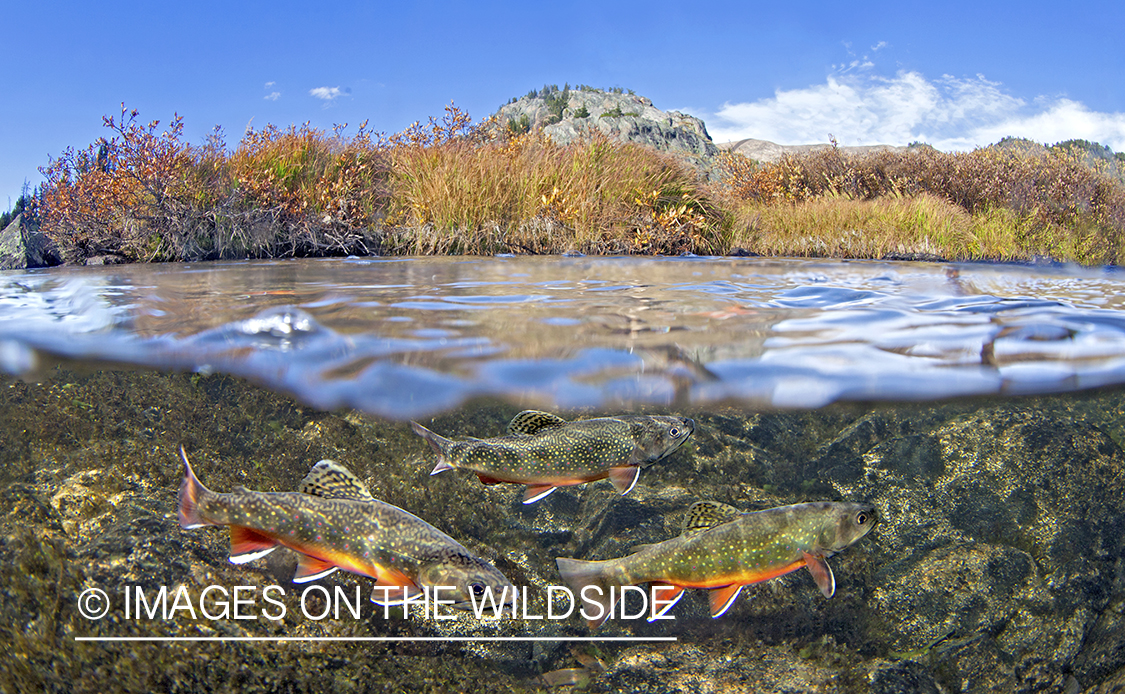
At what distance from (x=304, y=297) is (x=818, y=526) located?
17.1ft

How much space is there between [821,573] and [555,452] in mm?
1250

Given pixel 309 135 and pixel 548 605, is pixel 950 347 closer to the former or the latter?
pixel 548 605

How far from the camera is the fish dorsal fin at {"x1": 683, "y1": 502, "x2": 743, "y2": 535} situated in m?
2.96

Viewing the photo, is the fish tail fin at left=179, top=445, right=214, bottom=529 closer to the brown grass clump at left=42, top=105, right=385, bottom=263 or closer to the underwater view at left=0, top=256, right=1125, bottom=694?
the underwater view at left=0, top=256, right=1125, bottom=694

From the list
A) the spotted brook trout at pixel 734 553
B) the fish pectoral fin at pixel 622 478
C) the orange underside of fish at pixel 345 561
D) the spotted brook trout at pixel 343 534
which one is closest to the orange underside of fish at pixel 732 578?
the spotted brook trout at pixel 734 553

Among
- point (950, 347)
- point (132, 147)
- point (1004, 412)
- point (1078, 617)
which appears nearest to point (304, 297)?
point (950, 347)

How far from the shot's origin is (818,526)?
114 inches

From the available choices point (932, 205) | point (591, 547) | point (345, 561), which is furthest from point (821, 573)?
point (932, 205)

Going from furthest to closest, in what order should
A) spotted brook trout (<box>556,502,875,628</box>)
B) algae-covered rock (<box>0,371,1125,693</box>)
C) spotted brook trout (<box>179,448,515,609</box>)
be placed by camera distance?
algae-covered rock (<box>0,371,1125,693</box>)
spotted brook trout (<box>556,502,875,628</box>)
spotted brook trout (<box>179,448,515,609</box>)

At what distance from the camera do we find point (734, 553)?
2785 mm

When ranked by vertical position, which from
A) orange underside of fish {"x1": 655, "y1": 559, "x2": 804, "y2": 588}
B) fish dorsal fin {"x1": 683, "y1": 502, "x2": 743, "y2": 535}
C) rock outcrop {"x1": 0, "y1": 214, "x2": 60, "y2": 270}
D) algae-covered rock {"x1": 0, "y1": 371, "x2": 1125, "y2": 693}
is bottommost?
algae-covered rock {"x1": 0, "y1": 371, "x2": 1125, "y2": 693}

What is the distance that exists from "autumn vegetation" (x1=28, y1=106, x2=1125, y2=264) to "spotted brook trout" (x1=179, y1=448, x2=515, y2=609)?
11.2 metres

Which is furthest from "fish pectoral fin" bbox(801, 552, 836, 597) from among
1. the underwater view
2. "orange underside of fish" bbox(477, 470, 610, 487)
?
the underwater view

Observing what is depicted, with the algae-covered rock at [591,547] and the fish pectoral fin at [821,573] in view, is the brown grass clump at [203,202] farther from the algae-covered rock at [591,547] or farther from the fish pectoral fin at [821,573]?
the fish pectoral fin at [821,573]
